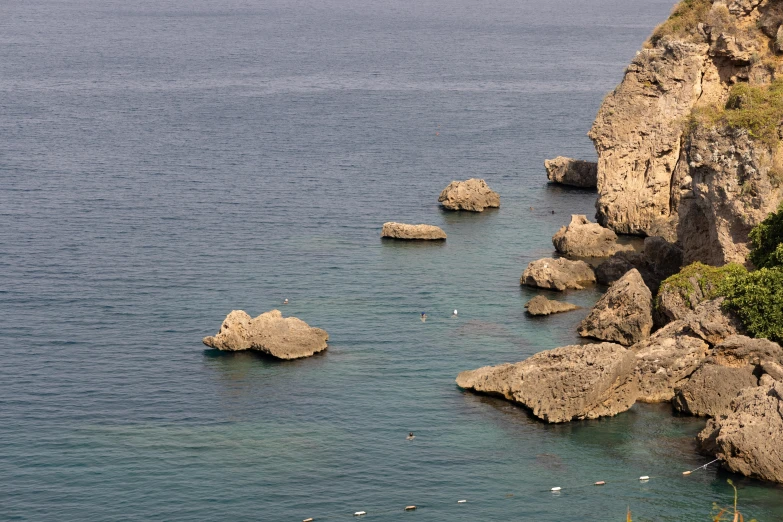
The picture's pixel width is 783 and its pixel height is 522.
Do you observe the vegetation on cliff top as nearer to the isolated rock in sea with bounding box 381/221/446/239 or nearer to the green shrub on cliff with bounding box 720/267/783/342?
the green shrub on cliff with bounding box 720/267/783/342

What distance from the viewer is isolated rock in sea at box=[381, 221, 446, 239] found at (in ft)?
394

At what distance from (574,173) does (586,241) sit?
33.0 meters

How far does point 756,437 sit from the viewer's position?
214ft

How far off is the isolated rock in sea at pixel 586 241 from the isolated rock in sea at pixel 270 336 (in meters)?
35.6

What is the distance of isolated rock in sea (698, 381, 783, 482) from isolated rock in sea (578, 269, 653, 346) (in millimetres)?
19901

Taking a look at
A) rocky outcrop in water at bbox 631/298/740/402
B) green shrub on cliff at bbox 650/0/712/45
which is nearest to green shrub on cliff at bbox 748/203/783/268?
rocky outcrop in water at bbox 631/298/740/402

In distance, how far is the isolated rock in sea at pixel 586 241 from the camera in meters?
114

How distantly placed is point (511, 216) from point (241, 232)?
103 feet

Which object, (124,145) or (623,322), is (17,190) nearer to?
(124,145)

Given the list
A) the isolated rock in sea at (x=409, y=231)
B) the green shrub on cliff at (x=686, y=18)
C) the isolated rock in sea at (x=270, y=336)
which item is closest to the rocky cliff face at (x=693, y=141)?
the green shrub on cliff at (x=686, y=18)

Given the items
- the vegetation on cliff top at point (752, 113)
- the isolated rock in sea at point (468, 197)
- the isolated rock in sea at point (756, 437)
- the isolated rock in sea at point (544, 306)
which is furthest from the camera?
the isolated rock in sea at point (468, 197)

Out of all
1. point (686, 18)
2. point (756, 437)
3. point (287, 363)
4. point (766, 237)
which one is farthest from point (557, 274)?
point (756, 437)

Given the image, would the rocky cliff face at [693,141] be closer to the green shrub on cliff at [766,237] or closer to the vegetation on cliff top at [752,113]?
the vegetation on cliff top at [752,113]

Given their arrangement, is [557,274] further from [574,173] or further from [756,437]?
[574,173]
